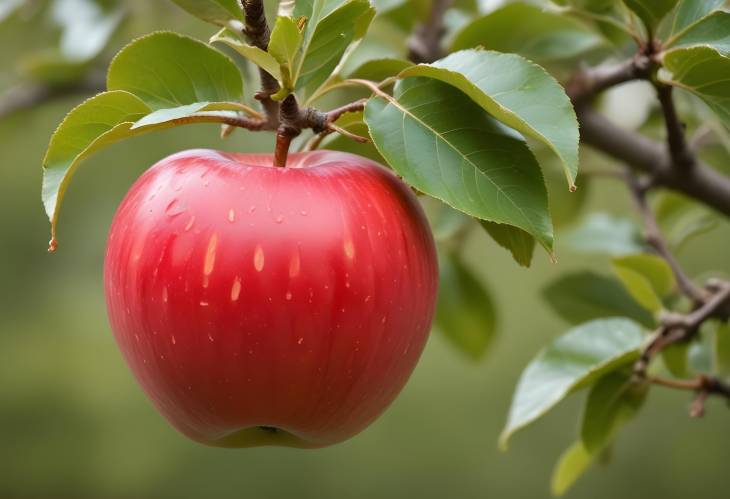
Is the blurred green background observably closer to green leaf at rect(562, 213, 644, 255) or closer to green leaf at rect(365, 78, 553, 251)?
green leaf at rect(562, 213, 644, 255)

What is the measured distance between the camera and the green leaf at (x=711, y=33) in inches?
25.0

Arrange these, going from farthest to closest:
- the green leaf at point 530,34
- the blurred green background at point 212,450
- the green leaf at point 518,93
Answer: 1. the blurred green background at point 212,450
2. the green leaf at point 530,34
3. the green leaf at point 518,93

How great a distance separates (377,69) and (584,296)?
15.8 inches

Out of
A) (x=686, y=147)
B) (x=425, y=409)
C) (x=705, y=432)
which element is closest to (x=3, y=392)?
(x=425, y=409)

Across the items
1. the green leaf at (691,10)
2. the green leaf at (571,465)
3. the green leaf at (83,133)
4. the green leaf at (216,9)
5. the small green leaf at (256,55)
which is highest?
the green leaf at (216,9)

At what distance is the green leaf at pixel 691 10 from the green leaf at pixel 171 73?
0.97 ft

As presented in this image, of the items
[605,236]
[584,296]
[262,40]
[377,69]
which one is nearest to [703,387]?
[584,296]

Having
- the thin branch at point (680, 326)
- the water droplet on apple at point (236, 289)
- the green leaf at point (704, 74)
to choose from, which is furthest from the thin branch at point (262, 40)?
the thin branch at point (680, 326)

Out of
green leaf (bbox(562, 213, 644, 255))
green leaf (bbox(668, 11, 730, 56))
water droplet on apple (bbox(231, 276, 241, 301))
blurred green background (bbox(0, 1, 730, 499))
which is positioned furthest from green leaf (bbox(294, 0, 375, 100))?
blurred green background (bbox(0, 1, 730, 499))

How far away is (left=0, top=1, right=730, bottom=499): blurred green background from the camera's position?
10.7 feet

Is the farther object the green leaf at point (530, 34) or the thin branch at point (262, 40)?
the green leaf at point (530, 34)

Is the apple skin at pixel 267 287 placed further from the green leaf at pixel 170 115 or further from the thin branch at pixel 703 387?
the thin branch at pixel 703 387

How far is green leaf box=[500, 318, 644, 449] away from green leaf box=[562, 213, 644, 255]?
0.93 feet

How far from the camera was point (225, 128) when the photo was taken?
64cm
